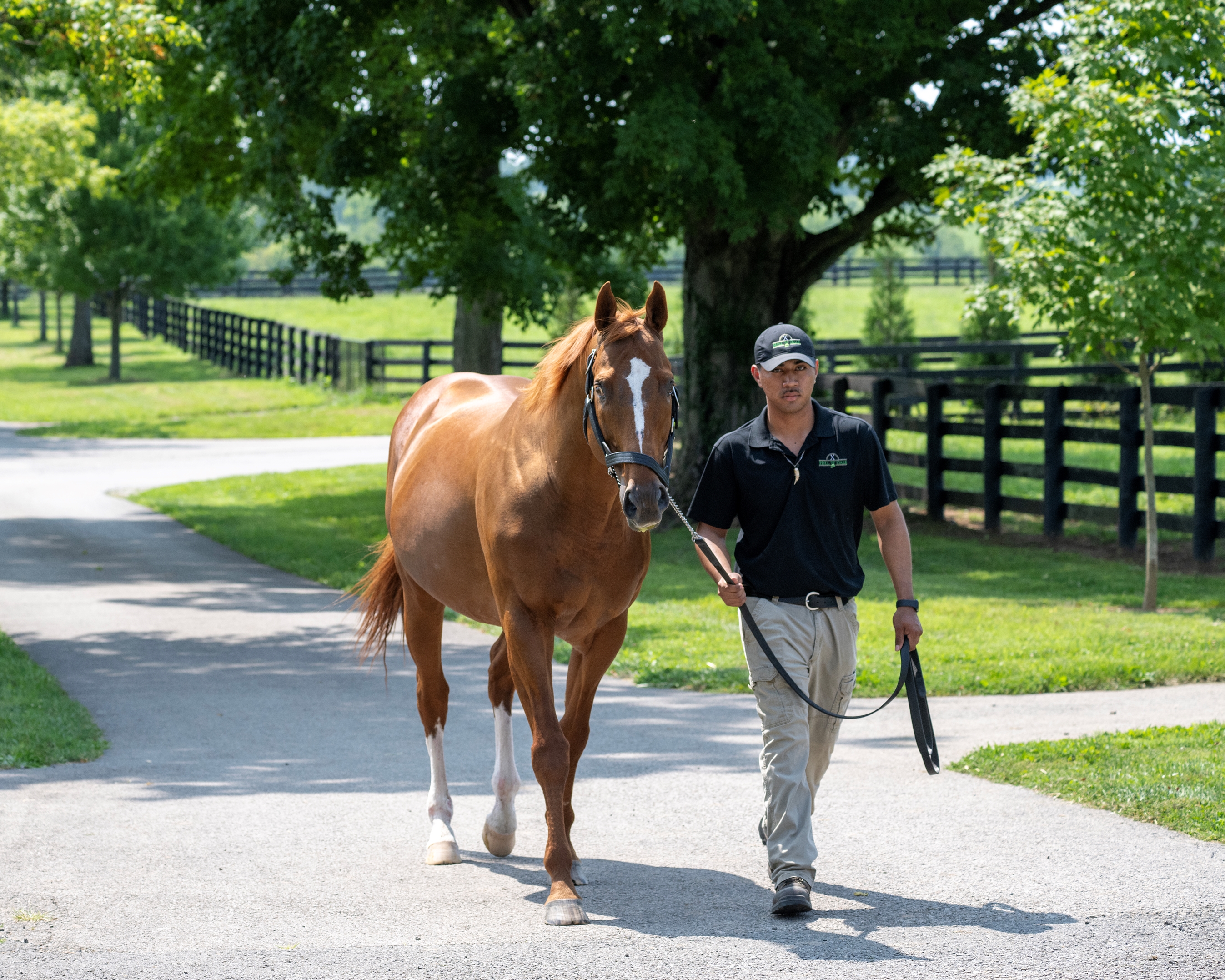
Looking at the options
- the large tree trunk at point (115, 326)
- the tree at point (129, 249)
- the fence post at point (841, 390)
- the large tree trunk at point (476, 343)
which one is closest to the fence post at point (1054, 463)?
the fence post at point (841, 390)

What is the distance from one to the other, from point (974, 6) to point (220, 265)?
101 ft

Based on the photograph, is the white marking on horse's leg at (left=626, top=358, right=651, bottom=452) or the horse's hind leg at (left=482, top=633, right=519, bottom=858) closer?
the white marking on horse's leg at (left=626, top=358, right=651, bottom=452)

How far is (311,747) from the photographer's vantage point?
7.05 metres

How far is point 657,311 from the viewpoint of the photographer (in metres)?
4.49

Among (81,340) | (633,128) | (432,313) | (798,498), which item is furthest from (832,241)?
(432,313)

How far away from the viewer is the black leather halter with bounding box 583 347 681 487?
4.21 metres

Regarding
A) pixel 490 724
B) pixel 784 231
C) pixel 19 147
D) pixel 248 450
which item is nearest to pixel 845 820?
pixel 490 724

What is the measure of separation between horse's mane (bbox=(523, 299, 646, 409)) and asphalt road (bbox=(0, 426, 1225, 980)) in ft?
5.85

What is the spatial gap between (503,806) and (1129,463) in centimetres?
941

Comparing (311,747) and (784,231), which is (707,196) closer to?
(784,231)

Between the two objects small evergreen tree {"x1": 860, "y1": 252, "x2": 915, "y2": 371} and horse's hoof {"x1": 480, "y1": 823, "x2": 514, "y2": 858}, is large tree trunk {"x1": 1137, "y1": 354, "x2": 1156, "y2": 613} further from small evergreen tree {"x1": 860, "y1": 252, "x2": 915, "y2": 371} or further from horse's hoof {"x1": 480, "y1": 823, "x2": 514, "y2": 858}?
small evergreen tree {"x1": 860, "y1": 252, "x2": 915, "y2": 371}

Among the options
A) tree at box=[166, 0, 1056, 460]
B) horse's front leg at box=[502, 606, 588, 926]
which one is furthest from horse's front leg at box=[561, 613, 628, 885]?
tree at box=[166, 0, 1056, 460]

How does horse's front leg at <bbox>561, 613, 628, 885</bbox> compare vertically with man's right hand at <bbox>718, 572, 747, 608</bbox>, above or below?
below

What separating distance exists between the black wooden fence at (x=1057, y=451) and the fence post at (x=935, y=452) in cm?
1
